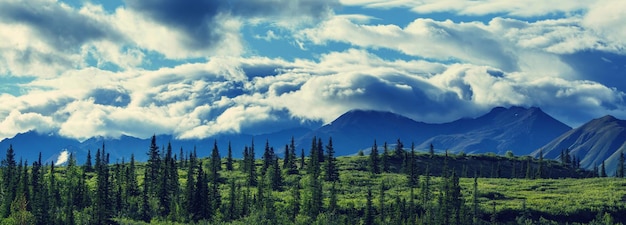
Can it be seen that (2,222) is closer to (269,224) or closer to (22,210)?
(22,210)

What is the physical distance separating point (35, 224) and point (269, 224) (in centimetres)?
5605

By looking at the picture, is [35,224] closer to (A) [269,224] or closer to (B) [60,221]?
(B) [60,221]

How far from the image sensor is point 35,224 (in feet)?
654

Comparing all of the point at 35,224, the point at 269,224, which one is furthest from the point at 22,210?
the point at 269,224

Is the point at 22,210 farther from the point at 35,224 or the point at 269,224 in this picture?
the point at 269,224

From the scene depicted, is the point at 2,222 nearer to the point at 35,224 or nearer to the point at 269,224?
the point at 35,224

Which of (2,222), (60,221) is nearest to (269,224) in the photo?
(60,221)

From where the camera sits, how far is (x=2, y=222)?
19938cm

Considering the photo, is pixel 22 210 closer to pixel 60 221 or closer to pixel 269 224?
pixel 60 221

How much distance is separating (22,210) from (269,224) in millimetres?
58209

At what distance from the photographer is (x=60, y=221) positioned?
643 ft

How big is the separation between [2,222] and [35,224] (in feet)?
26.1

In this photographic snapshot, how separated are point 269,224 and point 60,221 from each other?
162 feet

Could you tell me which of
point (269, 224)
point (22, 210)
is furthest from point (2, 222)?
point (269, 224)
